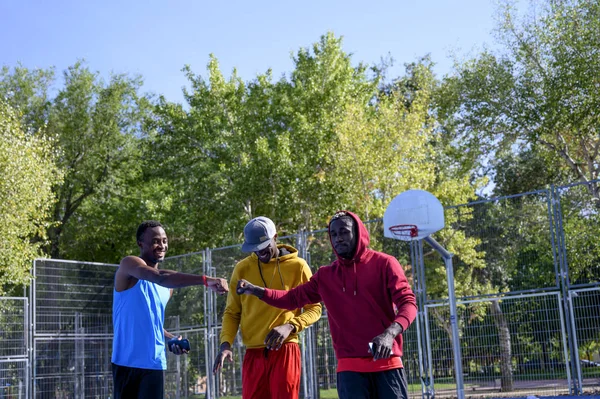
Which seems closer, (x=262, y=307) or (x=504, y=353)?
(x=262, y=307)

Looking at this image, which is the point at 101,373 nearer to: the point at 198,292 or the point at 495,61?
the point at 198,292

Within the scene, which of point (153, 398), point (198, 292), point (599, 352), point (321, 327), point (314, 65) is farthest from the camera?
point (314, 65)

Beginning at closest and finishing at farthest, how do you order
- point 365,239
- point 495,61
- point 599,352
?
point 365,239 → point 599,352 → point 495,61

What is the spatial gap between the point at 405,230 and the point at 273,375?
4.32m

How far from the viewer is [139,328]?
6.48 m

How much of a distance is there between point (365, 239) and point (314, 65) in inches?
1006

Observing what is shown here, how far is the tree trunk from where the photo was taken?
12.1m

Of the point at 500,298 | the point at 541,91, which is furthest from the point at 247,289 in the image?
the point at 541,91

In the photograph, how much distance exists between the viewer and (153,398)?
251 inches

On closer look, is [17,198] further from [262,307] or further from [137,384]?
[262,307]

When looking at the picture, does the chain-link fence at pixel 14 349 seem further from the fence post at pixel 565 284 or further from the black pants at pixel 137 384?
the black pants at pixel 137 384

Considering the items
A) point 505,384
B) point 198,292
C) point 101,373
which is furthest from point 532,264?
point 101,373

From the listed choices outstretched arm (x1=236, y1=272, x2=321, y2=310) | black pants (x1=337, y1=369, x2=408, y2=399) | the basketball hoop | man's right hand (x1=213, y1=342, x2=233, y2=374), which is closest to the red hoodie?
black pants (x1=337, y1=369, x2=408, y2=399)

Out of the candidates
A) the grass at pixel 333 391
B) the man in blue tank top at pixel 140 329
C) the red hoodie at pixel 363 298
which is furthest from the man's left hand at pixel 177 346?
the grass at pixel 333 391
